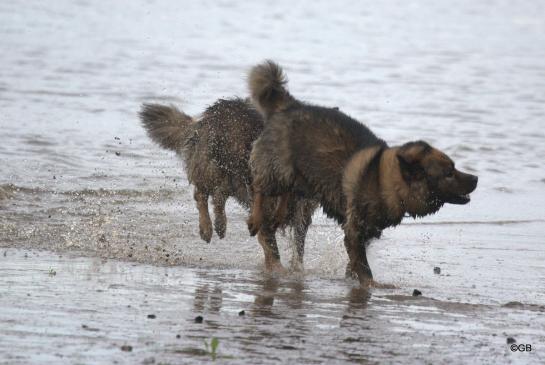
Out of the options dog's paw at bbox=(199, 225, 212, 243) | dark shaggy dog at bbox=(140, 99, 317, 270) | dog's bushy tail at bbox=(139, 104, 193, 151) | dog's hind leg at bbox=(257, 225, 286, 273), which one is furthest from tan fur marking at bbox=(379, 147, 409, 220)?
dog's bushy tail at bbox=(139, 104, 193, 151)

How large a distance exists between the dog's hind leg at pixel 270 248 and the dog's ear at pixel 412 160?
142 centimetres

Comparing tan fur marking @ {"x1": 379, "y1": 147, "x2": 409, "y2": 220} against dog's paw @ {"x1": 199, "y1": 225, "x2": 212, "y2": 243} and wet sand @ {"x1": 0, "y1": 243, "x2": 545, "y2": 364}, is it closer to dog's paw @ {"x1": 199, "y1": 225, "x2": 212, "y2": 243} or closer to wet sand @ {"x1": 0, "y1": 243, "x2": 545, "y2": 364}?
wet sand @ {"x1": 0, "y1": 243, "x2": 545, "y2": 364}

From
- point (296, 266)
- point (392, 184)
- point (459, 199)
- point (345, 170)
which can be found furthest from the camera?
point (296, 266)

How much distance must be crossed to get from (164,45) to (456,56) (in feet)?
22.3

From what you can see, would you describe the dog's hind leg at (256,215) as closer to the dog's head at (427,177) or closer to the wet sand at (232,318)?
the wet sand at (232,318)

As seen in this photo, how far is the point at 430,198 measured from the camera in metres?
7.82

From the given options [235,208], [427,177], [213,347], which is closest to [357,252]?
[427,177]

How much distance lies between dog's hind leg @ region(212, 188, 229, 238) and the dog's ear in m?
2.39

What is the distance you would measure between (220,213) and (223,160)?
18.6 inches

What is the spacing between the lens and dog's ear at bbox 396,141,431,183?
7.64 metres

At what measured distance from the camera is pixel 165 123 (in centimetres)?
1025

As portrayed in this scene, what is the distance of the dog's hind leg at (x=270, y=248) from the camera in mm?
8703

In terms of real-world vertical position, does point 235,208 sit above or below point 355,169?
below

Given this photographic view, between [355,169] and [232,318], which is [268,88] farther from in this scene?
[232,318]
